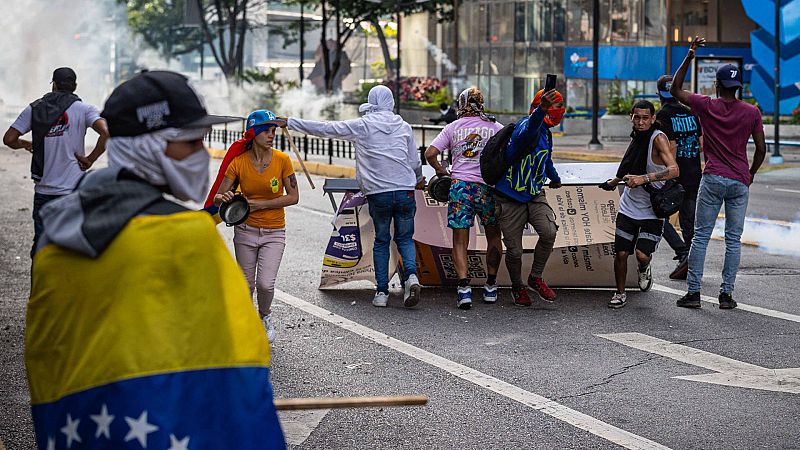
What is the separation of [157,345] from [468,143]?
6860 millimetres

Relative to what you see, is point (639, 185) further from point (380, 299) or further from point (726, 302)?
point (380, 299)

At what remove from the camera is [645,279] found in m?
9.93

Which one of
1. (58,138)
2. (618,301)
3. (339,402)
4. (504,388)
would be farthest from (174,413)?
(618,301)

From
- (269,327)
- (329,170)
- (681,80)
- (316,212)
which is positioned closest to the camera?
(269,327)

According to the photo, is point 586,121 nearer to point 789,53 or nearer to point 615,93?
point 615,93

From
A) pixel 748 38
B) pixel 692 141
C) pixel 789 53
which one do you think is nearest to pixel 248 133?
pixel 692 141

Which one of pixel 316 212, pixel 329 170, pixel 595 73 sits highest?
pixel 595 73

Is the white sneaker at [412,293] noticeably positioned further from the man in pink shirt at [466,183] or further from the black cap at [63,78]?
the black cap at [63,78]

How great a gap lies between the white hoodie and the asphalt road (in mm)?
996

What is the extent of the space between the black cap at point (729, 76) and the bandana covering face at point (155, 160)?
6.57 m

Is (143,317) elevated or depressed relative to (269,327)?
elevated

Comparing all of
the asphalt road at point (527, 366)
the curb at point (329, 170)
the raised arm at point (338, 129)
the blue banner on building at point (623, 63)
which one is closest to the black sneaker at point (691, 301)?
the asphalt road at point (527, 366)

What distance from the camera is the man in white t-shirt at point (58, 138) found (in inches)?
335

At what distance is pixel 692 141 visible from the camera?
35.0 ft
